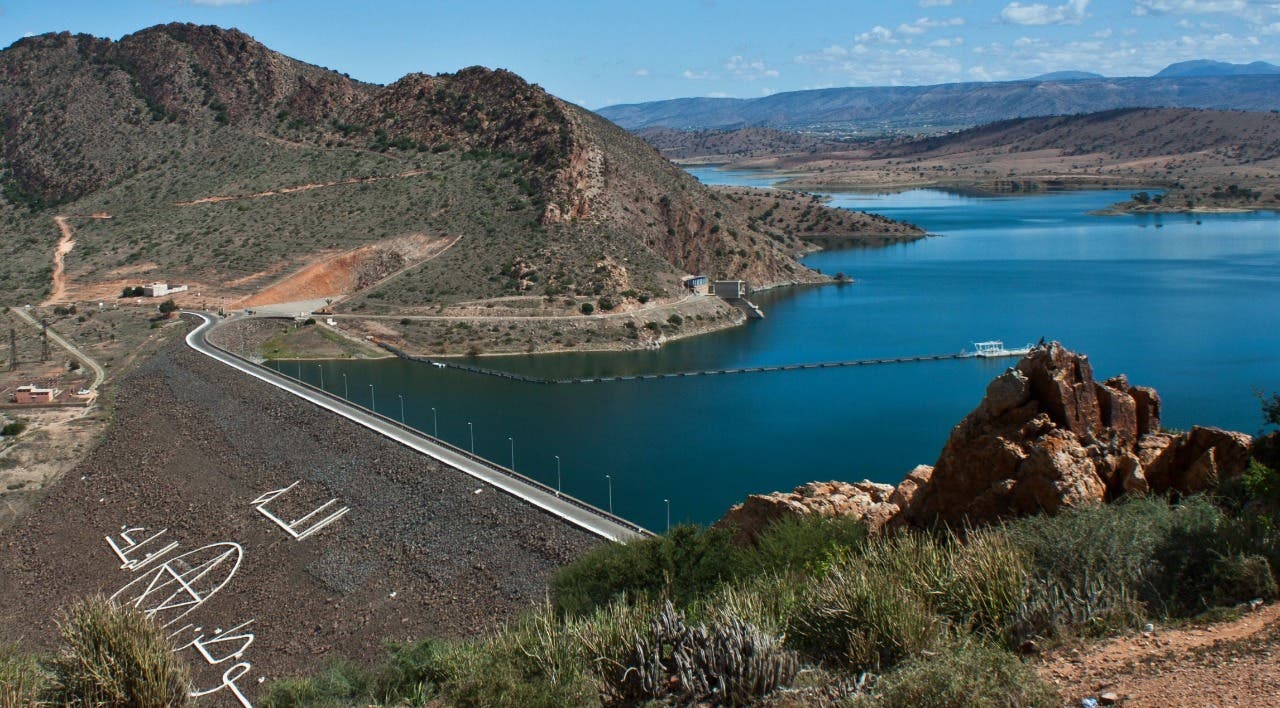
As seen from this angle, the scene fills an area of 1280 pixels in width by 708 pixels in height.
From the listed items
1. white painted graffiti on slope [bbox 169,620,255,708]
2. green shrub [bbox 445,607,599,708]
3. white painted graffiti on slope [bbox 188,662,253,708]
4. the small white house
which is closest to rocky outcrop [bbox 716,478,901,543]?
green shrub [bbox 445,607,599,708]

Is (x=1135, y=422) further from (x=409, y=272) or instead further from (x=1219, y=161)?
(x=1219, y=161)

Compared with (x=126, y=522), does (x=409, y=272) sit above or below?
above

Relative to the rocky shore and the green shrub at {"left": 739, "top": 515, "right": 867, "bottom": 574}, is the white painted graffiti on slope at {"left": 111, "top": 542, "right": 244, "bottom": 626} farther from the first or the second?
the rocky shore

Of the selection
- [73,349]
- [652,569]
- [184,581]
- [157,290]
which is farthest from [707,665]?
[157,290]

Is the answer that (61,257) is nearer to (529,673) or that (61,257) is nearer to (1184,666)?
(529,673)

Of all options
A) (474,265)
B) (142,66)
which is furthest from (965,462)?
(142,66)
